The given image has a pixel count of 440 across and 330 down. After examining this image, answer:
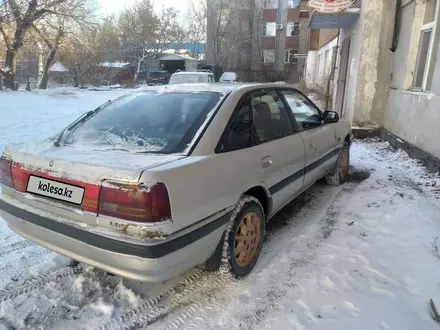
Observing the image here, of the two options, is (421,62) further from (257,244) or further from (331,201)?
(257,244)

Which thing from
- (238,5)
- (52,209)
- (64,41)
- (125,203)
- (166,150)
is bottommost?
(52,209)

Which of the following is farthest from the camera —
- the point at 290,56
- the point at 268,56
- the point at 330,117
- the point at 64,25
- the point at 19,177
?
the point at 268,56

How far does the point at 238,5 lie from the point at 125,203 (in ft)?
136

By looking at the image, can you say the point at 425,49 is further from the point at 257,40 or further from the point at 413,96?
the point at 257,40

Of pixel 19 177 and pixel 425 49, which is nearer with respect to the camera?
pixel 19 177

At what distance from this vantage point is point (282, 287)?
2623 mm

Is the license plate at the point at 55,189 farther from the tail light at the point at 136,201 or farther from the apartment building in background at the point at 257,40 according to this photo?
the apartment building in background at the point at 257,40

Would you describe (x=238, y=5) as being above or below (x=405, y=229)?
above

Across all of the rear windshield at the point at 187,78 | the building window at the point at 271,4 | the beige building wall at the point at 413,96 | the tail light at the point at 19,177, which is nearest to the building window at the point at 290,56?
the building window at the point at 271,4

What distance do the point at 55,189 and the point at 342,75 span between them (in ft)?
35.2

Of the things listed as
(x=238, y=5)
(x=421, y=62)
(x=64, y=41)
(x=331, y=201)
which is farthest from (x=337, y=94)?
(x=238, y=5)

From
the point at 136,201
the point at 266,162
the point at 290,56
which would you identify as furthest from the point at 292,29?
the point at 136,201

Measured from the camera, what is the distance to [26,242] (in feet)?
10.6

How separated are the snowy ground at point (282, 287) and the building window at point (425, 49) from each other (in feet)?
11.1
